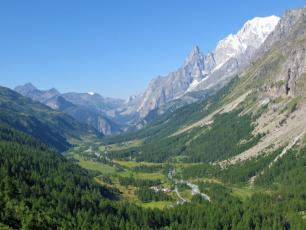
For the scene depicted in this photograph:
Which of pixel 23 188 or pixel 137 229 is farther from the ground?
pixel 23 188

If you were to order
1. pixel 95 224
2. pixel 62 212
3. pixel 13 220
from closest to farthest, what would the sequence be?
1. pixel 13 220
2. pixel 95 224
3. pixel 62 212

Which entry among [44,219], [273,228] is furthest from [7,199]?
[273,228]

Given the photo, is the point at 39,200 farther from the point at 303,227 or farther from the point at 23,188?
the point at 303,227

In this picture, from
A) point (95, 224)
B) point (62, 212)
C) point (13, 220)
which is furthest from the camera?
point (62, 212)

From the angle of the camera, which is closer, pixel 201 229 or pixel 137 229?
pixel 137 229

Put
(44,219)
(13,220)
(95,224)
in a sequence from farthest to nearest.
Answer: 1. (95,224)
2. (44,219)
3. (13,220)

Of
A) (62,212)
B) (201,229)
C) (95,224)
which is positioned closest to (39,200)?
(62,212)

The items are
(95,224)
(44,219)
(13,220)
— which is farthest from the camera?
(95,224)

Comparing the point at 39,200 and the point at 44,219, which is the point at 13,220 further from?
the point at 39,200

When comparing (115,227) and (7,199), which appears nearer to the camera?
(7,199)
